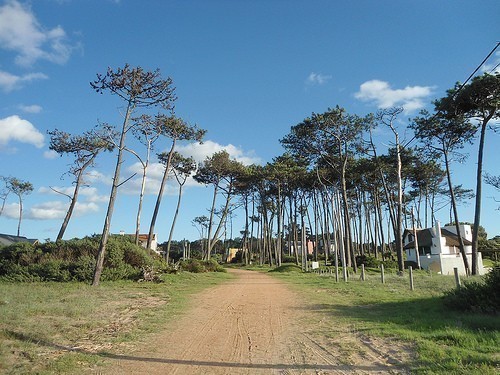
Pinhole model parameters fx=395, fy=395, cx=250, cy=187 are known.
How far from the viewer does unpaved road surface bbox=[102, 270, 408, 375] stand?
5480 mm

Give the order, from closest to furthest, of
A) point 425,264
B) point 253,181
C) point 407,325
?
point 407,325 → point 425,264 → point 253,181

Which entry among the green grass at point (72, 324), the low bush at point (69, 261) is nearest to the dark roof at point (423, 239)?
the low bush at point (69, 261)

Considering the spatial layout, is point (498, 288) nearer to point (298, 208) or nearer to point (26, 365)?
point (26, 365)

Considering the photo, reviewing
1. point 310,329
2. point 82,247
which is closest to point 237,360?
point 310,329

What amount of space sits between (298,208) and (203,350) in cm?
4657

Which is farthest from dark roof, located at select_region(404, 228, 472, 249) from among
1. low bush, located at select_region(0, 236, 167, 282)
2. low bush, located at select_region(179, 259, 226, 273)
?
low bush, located at select_region(0, 236, 167, 282)

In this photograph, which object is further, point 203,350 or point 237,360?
point 203,350

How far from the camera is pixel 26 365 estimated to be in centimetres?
535

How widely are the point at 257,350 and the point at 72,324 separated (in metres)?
4.14

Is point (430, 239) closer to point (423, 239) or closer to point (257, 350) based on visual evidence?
point (423, 239)

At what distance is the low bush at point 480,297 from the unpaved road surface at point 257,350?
3444mm

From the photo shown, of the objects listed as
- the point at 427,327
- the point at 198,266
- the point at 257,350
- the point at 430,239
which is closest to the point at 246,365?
the point at 257,350

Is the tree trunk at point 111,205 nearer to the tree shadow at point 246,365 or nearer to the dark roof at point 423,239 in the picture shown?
the tree shadow at point 246,365

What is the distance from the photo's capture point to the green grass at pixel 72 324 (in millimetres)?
5672
